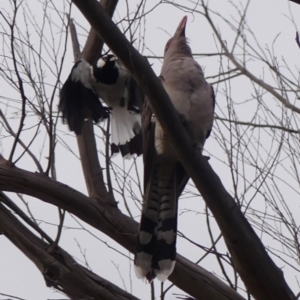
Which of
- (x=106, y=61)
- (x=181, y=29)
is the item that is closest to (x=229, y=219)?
(x=106, y=61)

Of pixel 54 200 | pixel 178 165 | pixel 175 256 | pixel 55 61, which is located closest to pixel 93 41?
pixel 55 61

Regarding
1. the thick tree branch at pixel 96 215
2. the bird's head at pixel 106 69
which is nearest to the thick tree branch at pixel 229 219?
the thick tree branch at pixel 96 215

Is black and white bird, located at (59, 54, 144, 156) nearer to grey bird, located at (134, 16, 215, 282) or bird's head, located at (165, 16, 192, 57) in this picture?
bird's head, located at (165, 16, 192, 57)

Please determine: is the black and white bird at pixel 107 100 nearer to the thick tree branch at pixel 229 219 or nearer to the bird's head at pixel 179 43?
the bird's head at pixel 179 43

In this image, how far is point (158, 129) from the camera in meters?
4.05

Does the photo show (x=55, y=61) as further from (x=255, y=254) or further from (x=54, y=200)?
(x=255, y=254)

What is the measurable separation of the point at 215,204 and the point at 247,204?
1130 mm

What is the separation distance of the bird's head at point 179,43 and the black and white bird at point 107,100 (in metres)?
0.40

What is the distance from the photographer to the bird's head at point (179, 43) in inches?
188

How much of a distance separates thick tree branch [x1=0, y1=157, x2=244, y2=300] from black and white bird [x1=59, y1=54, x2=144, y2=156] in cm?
101

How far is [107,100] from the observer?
17.0 feet

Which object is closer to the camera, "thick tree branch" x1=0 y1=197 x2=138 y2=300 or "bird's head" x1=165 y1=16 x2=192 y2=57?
"thick tree branch" x1=0 y1=197 x2=138 y2=300

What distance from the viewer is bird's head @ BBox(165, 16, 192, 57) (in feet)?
15.7

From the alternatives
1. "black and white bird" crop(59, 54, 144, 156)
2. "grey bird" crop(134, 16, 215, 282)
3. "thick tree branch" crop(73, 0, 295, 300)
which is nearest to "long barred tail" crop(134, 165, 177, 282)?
"grey bird" crop(134, 16, 215, 282)
